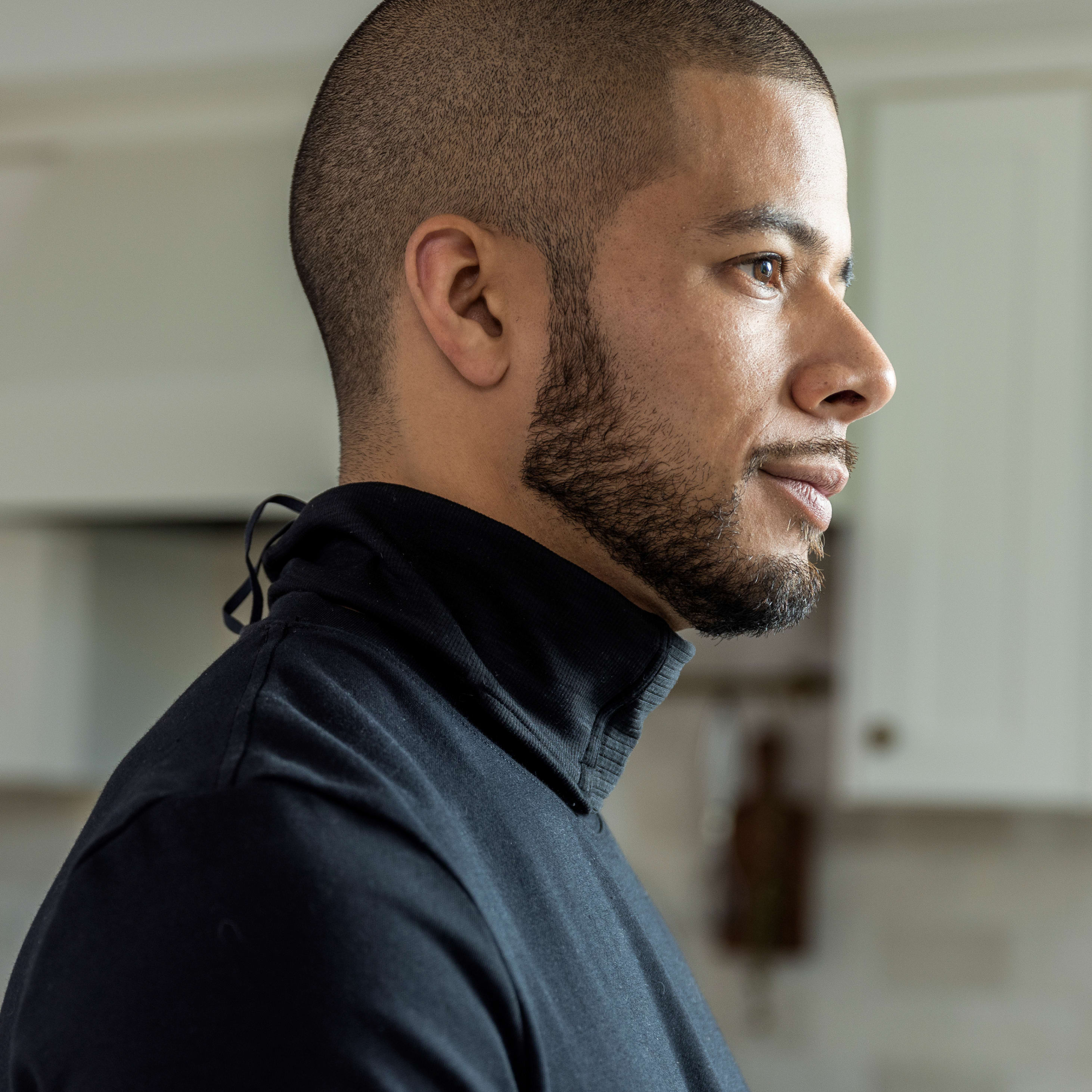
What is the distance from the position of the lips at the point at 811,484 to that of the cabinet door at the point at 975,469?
967 millimetres

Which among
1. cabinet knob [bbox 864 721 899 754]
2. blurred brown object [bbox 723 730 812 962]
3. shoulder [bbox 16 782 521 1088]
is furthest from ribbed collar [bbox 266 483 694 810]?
blurred brown object [bbox 723 730 812 962]

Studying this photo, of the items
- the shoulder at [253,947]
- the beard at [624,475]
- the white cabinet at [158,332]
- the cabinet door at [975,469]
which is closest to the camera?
the shoulder at [253,947]

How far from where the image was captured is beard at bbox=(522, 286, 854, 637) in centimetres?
60

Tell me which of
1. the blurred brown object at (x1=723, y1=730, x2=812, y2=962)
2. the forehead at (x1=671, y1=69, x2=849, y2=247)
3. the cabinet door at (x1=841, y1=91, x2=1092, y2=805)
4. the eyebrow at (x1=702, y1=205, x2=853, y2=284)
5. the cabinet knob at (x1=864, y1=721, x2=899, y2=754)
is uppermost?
the forehead at (x1=671, y1=69, x2=849, y2=247)

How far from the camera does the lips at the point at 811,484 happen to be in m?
0.62

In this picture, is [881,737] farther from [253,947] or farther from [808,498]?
[253,947]

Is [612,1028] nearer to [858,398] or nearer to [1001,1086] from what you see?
[858,398]

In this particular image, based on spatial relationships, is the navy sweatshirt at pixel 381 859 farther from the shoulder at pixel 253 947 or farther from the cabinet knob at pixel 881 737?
the cabinet knob at pixel 881 737

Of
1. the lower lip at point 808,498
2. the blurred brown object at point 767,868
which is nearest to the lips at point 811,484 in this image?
the lower lip at point 808,498

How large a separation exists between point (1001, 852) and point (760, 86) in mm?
1529

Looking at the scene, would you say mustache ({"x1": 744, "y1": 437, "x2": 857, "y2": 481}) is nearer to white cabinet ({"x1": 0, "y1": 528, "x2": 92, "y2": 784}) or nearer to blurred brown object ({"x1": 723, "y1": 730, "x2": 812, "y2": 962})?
blurred brown object ({"x1": 723, "y1": 730, "x2": 812, "y2": 962})

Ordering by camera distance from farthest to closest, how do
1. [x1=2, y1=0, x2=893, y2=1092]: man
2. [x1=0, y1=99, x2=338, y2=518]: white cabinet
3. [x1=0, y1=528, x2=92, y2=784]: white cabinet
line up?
[x1=0, y1=528, x2=92, y2=784]: white cabinet < [x1=0, y1=99, x2=338, y2=518]: white cabinet < [x1=2, y1=0, x2=893, y2=1092]: man

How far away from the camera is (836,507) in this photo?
1603 millimetres

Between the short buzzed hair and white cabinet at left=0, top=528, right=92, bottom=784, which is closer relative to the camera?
the short buzzed hair
